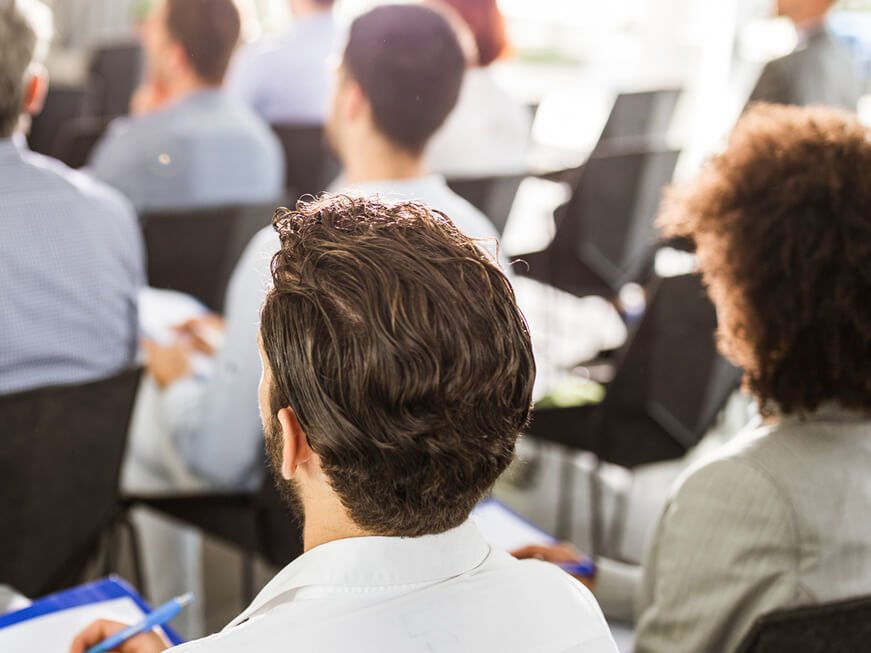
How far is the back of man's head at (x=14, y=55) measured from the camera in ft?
5.76

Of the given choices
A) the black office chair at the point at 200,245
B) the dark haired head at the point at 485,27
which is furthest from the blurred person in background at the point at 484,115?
the black office chair at the point at 200,245

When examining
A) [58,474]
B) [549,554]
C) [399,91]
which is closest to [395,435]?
[549,554]

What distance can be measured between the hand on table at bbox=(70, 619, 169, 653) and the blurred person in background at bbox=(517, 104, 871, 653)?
559 millimetres

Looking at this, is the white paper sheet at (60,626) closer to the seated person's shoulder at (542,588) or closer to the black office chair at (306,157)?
the seated person's shoulder at (542,588)

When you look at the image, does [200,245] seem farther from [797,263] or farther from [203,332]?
[797,263]

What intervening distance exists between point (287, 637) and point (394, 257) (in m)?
0.29

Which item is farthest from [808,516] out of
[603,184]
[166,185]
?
[166,185]

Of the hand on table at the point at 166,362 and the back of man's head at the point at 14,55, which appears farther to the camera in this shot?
the hand on table at the point at 166,362

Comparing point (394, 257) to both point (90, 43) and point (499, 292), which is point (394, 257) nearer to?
point (499, 292)

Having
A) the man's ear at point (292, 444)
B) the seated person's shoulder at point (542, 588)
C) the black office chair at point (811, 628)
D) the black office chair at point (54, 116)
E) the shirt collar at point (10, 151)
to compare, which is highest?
the man's ear at point (292, 444)

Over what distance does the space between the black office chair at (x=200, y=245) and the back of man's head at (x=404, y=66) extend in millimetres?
553

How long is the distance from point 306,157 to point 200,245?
1.04m

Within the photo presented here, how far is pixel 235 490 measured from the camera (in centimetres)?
196

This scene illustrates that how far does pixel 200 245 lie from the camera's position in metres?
2.53
